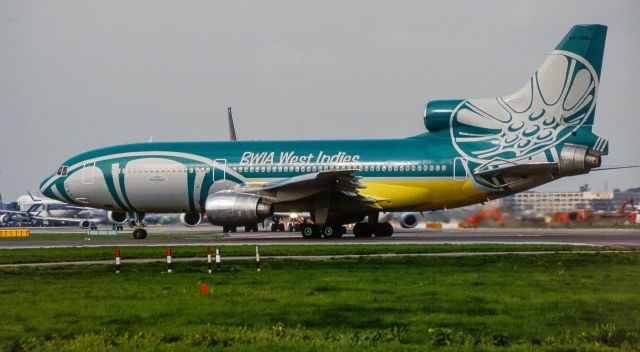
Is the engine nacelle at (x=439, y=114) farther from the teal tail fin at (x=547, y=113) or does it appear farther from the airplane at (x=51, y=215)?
the airplane at (x=51, y=215)

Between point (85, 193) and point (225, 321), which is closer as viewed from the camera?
point (225, 321)

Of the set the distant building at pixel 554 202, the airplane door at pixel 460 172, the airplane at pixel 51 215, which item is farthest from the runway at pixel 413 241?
the airplane at pixel 51 215

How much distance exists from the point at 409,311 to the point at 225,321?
3180mm

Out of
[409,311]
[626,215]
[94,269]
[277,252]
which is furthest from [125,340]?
[626,215]

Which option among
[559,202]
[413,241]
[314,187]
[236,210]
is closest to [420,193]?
[413,241]

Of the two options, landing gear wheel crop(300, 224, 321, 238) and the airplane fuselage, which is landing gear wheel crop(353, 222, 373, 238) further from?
the airplane fuselage

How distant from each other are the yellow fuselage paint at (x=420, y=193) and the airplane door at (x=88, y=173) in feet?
46.4

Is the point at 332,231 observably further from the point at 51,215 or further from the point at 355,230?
the point at 51,215

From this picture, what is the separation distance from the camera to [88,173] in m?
43.2

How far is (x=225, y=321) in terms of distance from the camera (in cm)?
1365

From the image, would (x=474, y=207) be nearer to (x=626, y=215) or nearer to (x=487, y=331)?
(x=626, y=215)

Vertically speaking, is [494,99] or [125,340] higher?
[494,99]

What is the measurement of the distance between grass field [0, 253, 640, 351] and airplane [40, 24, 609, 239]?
13.9m

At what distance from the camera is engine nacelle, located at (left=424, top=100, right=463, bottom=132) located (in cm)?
3900
